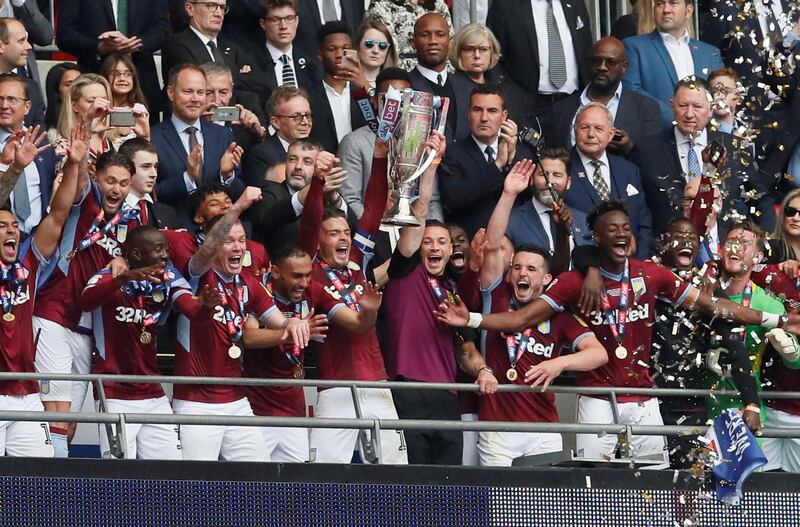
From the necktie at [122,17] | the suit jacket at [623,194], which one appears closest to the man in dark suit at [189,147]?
the necktie at [122,17]

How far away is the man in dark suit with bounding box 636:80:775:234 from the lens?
13.5m

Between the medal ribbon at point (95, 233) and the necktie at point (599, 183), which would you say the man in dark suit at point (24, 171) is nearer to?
the medal ribbon at point (95, 233)

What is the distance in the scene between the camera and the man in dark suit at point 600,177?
13219mm

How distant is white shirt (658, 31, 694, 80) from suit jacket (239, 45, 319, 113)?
281 centimetres

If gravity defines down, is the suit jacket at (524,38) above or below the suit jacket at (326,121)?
above

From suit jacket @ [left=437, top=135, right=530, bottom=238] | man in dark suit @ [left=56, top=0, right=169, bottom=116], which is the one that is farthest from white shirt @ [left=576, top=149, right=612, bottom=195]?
man in dark suit @ [left=56, top=0, right=169, bottom=116]

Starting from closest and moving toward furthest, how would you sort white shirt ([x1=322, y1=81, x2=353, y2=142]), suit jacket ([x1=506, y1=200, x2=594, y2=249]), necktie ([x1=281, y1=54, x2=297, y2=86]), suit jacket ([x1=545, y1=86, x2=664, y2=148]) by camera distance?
1. suit jacket ([x1=506, y1=200, x2=594, y2=249])
2. white shirt ([x1=322, y1=81, x2=353, y2=142])
3. necktie ([x1=281, y1=54, x2=297, y2=86])
4. suit jacket ([x1=545, y1=86, x2=664, y2=148])

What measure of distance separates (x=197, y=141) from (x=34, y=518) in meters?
3.03

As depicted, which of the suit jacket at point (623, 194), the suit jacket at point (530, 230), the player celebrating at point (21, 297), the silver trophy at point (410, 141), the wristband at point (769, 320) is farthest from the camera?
the suit jacket at point (623, 194)

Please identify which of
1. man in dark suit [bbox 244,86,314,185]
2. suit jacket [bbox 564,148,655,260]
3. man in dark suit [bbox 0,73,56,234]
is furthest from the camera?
suit jacket [bbox 564,148,655,260]

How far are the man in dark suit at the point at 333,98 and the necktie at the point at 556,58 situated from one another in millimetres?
1774

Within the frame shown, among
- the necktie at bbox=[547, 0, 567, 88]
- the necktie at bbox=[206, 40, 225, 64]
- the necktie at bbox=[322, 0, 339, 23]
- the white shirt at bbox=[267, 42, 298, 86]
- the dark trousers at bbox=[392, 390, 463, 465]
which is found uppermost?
the necktie at bbox=[322, 0, 339, 23]

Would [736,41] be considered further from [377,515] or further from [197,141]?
[377,515]

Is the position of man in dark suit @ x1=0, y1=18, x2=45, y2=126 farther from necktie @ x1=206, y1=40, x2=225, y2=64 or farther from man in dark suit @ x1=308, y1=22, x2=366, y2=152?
man in dark suit @ x1=308, y1=22, x2=366, y2=152
